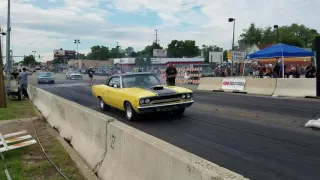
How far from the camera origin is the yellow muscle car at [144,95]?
392 inches

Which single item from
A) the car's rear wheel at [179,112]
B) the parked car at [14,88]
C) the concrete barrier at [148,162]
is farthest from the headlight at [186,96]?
the parked car at [14,88]

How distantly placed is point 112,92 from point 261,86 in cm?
982

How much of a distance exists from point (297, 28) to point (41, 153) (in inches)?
5720

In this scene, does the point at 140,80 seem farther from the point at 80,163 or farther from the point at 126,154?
the point at 126,154

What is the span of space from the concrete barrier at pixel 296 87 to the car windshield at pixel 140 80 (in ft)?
27.1

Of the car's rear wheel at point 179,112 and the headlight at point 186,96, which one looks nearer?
the headlight at point 186,96

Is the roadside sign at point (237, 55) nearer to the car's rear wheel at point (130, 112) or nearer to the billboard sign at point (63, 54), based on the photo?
the car's rear wheel at point (130, 112)

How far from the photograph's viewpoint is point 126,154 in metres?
4.76

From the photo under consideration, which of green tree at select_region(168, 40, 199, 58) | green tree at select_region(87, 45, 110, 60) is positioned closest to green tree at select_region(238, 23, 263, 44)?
green tree at select_region(168, 40, 199, 58)

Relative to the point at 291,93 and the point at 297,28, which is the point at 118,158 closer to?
the point at 291,93

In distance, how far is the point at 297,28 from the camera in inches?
Result: 5472

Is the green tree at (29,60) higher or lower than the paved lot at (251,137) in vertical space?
higher

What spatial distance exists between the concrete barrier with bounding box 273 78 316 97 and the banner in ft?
8.91

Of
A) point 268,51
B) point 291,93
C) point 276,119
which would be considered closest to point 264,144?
point 276,119
